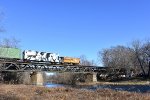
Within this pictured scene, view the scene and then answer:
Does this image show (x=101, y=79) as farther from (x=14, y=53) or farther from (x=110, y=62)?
(x=14, y=53)

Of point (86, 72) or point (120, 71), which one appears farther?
point (120, 71)

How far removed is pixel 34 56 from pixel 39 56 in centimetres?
268

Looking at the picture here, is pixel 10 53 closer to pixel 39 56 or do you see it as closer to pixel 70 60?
pixel 39 56

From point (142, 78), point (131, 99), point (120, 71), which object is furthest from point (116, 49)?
point (131, 99)

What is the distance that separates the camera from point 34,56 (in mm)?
99688

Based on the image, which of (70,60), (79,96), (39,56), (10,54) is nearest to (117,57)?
(70,60)

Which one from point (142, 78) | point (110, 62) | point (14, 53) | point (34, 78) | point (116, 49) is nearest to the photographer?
point (14, 53)

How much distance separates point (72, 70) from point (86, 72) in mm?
10153

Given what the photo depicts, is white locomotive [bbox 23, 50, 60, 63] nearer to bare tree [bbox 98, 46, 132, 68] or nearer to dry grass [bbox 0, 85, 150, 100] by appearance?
Answer: bare tree [bbox 98, 46, 132, 68]

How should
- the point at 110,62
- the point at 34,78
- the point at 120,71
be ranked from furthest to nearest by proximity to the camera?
1. the point at 110,62
2. the point at 120,71
3. the point at 34,78

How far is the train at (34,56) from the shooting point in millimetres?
83219

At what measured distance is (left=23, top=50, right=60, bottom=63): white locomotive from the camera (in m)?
96.6

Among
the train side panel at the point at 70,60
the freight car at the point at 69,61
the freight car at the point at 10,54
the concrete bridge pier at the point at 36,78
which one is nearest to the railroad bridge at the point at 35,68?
the concrete bridge pier at the point at 36,78

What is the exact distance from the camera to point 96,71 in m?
128
